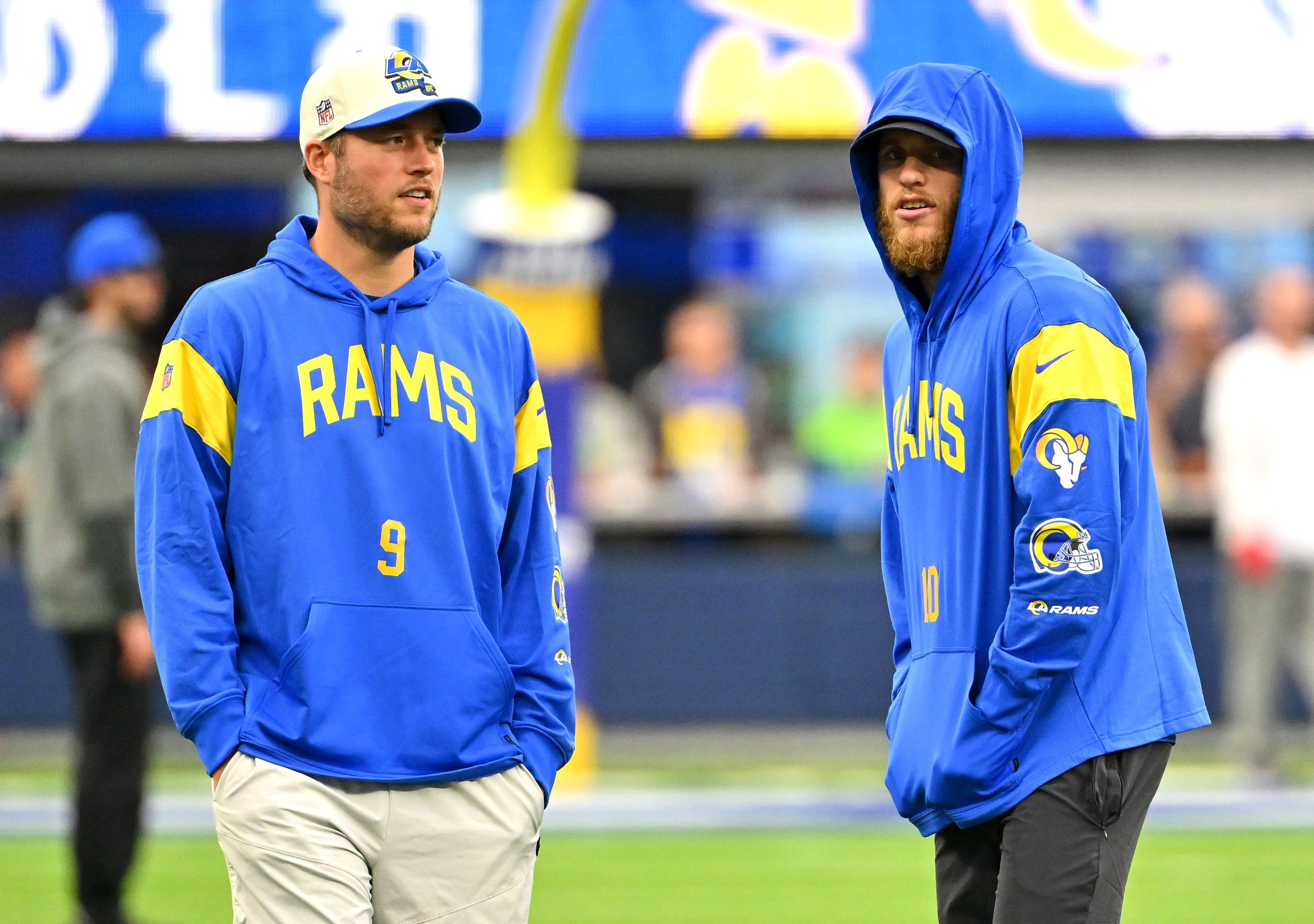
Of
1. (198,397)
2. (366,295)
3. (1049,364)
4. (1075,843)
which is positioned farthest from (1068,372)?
(198,397)

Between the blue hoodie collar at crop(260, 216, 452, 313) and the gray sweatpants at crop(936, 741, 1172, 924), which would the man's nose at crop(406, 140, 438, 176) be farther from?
the gray sweatpants at crop(936, 741, 1172, 924)

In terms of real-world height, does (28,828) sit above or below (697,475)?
below

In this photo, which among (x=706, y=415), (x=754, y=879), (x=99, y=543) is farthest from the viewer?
(x=706, y=415)

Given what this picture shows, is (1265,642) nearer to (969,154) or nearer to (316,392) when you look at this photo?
(969,154)

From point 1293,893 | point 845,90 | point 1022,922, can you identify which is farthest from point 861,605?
point 1022,922

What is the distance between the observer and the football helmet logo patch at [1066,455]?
150 inches

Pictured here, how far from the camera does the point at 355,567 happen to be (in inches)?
154

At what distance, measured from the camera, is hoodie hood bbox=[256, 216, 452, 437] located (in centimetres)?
402

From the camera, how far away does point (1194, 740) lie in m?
12.4

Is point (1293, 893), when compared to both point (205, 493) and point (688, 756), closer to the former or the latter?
point (688, 756)

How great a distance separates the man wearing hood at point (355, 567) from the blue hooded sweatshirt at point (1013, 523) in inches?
30.2

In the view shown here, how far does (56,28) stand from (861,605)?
19.5 ft

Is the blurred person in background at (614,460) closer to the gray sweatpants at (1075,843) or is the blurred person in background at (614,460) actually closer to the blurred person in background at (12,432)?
the blurred person in background at (12,432)

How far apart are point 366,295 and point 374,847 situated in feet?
3.55
